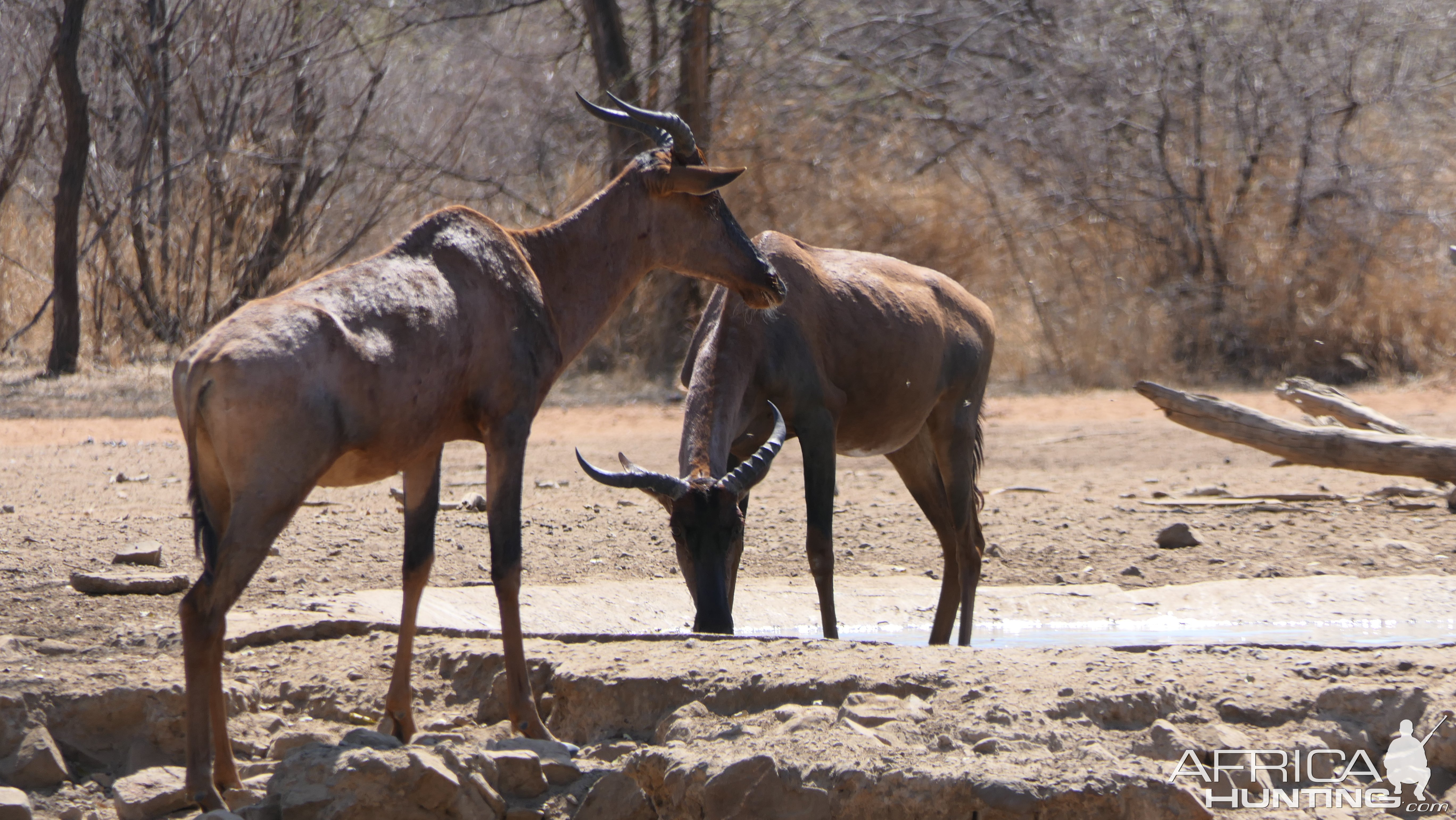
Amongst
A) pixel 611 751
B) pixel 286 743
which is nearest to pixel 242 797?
pixel 286 743

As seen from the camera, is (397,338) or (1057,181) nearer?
(397,338)

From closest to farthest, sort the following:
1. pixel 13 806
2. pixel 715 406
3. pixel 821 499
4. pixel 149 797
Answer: pixel 13 806 → pixel 149 797 → pixel 715 406 → pixel 821 499

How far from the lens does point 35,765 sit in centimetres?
459

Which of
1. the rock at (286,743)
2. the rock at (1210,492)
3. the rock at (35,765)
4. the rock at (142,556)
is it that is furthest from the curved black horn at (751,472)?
the rock at (1210,492)

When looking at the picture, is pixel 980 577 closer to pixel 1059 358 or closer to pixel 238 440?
pixel 238 440

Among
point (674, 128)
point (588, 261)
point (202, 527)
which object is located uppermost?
point (674, 128)

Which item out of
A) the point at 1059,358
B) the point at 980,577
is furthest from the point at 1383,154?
the point at 980,577

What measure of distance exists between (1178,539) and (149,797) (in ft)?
22.0

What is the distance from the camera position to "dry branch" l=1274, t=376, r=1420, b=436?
9984mm

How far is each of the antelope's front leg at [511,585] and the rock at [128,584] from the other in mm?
2439

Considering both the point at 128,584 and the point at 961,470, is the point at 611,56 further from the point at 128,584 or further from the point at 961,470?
the point at 128,584

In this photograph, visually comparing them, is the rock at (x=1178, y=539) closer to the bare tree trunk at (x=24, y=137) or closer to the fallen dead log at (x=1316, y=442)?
the fallen dead log at (x=1316, y=442)

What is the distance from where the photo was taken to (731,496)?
6.37 m

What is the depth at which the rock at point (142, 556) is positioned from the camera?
24.0 feet
